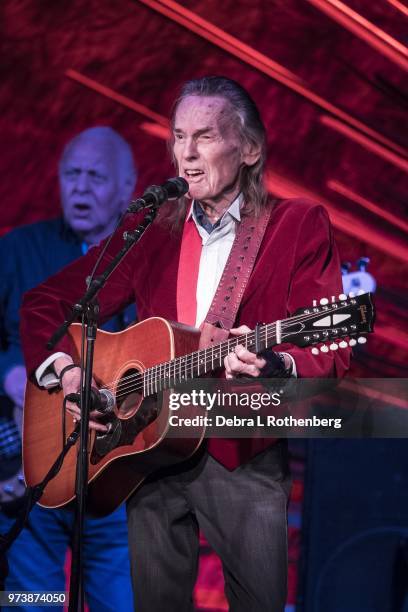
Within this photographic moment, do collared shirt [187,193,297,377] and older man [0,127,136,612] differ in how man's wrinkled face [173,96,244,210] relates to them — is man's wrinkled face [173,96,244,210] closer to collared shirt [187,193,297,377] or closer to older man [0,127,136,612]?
collared shirt [187,193,297,377]

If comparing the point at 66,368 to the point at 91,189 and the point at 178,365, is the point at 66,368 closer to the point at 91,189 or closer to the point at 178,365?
the point at 178,365

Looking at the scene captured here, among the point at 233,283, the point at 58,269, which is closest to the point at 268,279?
the point at 233,283

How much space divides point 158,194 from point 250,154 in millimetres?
515

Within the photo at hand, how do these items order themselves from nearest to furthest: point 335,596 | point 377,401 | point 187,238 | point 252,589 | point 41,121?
1. point 252,589
2. point 187,238
3. point 377,401
4. point 335,596
5. point 41,121

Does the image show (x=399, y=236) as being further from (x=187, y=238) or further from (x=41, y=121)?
(x=41, y=121)

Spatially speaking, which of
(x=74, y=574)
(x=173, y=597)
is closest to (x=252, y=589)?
(x=173, y=597)

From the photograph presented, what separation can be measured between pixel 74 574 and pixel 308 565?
142 centimetres

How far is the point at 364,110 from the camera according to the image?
4.40 m

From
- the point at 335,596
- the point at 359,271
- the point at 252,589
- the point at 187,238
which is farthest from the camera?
the point at 359,271

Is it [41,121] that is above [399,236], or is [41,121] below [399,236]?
above

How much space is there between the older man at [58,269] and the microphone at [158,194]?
1357mm

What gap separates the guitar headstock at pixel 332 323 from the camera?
→ 8.56ft

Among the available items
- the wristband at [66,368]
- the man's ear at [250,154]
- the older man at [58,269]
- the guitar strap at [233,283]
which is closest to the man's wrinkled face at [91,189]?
the older man at [58,269]

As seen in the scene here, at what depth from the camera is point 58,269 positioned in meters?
4.40
